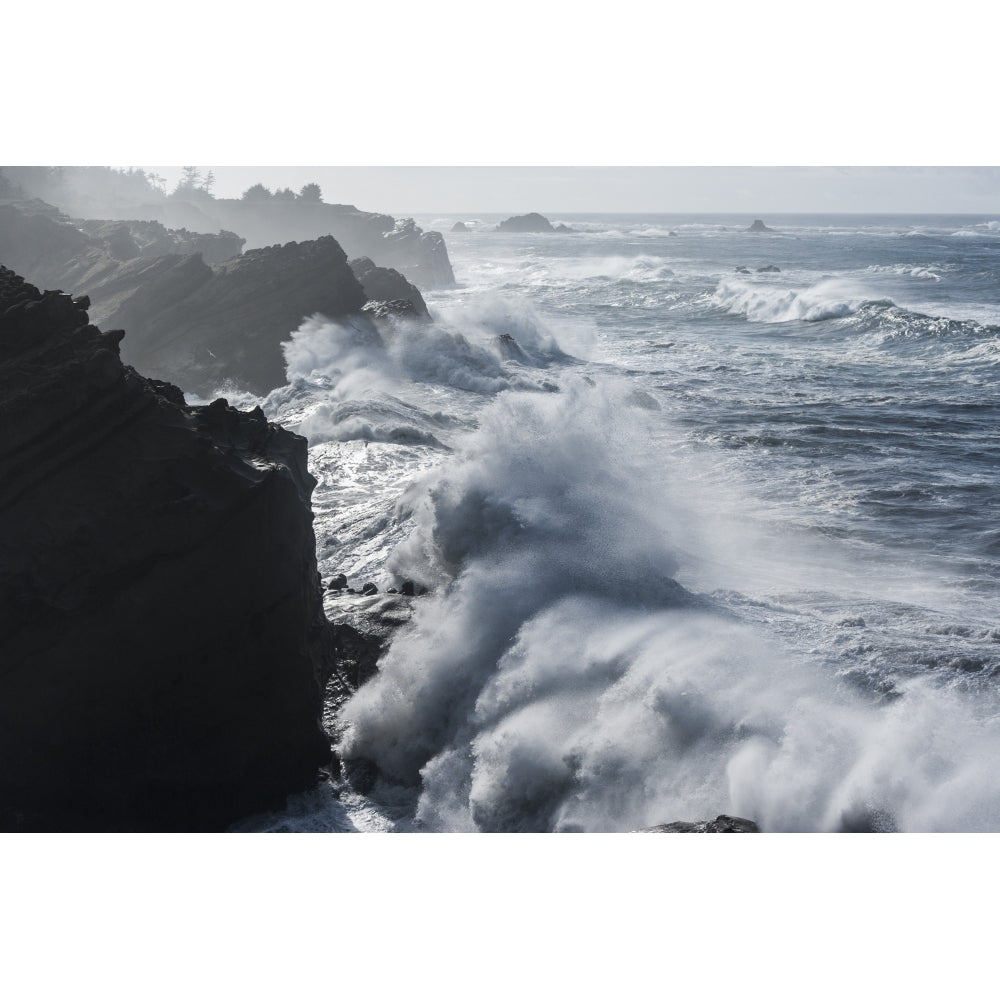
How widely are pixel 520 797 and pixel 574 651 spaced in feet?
4.64

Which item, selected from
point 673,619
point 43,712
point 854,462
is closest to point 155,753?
point 43,712

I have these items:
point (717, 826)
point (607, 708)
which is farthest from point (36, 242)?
point (717, 826)

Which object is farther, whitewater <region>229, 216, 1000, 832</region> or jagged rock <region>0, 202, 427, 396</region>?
jagged rock <region>0, 202, 427, 396</region>

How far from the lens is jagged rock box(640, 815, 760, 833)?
17.3 ft

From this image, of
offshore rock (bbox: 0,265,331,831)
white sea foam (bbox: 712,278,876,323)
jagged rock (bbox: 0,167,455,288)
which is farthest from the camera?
jagged rock (bbox: 0,167,455,288)

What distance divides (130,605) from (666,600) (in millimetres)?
4418

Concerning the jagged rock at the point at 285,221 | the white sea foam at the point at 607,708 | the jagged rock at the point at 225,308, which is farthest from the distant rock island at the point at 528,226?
the white sea foam at the point at 607,708

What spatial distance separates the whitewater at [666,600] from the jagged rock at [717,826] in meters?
0.22

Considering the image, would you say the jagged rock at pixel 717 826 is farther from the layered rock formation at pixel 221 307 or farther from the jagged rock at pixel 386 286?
the jagged rock at pixel 386 286

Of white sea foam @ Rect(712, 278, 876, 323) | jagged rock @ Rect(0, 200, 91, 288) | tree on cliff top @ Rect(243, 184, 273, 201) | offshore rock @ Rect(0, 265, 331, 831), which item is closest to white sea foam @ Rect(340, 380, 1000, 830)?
offshore rock @ Rect(0, 265, 331, 831)

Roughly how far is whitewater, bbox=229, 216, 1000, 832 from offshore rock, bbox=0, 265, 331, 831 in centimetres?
69

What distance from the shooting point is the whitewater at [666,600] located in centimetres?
596

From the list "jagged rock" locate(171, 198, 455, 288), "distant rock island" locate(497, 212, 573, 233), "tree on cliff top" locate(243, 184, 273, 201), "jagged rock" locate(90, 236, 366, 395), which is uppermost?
"distant rock island" locate(497, 212, 573, 233)

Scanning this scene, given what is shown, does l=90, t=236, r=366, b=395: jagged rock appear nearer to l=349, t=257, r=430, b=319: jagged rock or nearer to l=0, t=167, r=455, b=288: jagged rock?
l=349, t=257, r=430, b=319: jagged rock
